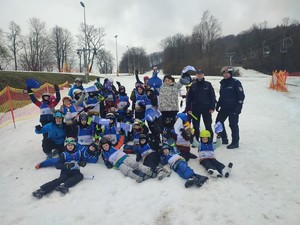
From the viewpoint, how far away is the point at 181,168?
16.0 feet

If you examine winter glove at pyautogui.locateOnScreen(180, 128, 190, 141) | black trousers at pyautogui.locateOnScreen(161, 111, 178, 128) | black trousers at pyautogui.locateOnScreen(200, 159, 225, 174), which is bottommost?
black trousers at pyautogui.locateOnScreen(200, 159, 225, 174)

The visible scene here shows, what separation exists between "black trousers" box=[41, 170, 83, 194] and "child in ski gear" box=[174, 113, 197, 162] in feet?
7.85

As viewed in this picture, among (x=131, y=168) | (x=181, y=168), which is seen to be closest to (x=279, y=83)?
(x=181, y=168)

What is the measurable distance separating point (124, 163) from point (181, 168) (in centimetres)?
128

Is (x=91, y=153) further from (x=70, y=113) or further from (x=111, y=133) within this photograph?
(x=70, y=113)

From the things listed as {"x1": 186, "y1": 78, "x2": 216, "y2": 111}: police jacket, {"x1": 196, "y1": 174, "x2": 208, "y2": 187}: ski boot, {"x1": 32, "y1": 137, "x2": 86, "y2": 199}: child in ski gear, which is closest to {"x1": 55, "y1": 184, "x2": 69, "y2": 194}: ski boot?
{"x1": 32, "y1": 137, "x2": 86, "y2": 199}: child in ski gear

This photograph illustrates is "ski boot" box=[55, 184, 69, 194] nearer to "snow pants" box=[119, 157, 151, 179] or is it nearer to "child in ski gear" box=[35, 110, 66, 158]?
"snow pants" box=[119, 157, 151, 179]

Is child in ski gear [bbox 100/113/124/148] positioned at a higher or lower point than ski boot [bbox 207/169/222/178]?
higher

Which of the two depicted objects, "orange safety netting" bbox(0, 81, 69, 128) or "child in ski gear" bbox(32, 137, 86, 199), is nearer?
"child in ski gear" bbox(32, 137, 86, 199)

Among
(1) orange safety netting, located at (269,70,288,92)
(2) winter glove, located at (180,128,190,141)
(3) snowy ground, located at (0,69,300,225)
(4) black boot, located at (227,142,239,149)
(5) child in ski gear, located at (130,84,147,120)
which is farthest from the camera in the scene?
(1) orange safety netting, located at (269,70,288,92)

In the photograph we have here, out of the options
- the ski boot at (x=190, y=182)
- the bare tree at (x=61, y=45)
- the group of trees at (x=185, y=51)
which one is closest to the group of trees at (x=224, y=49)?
the group of trees at (x=185, y=51)

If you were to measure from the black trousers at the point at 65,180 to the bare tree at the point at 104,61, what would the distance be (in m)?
69.8

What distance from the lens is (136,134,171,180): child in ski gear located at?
4957 mm

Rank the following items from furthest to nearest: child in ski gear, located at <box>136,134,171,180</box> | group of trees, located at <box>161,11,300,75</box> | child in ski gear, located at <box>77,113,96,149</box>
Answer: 1. group of trees, located at <box>161,11,300,75</box>
2. child in ski gear, located at <box>77,113,96,149</box>
3. child in ski gear, located at <box>136,134,171,180</box>
